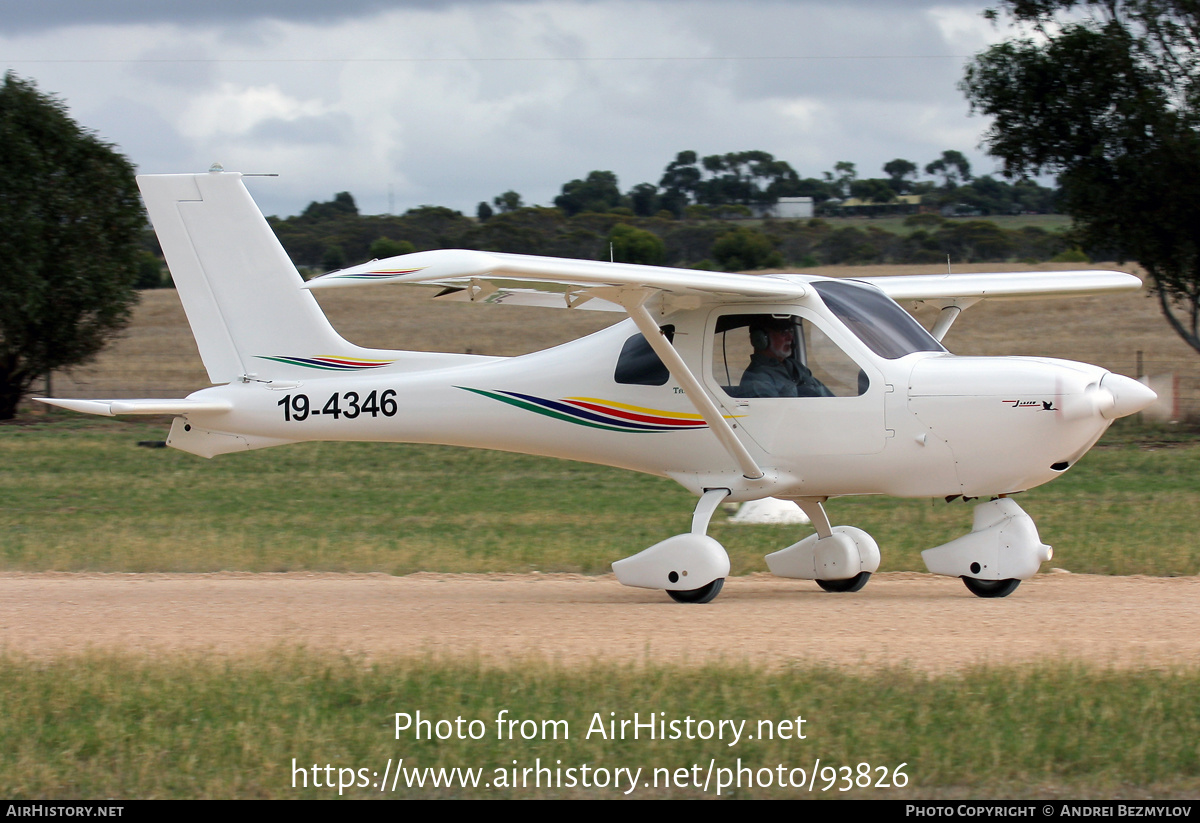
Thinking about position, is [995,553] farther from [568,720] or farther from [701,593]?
[568,720]

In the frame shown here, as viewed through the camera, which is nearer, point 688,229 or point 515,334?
point 515,334

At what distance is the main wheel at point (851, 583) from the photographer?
11.1 metres

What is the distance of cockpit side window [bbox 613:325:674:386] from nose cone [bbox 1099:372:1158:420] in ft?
10.6

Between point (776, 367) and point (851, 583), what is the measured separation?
2183 millimetres

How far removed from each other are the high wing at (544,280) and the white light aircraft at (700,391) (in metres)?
0.03

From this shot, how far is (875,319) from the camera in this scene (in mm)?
10117

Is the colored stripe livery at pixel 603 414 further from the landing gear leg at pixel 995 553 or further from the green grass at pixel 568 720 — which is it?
the green grass at pixel 568 720

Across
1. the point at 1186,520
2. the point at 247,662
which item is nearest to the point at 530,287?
the point at 247,662

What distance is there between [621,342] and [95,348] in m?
25.1

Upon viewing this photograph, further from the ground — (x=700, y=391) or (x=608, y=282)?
(x=608, y=282)

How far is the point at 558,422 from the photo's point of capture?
10750 mm

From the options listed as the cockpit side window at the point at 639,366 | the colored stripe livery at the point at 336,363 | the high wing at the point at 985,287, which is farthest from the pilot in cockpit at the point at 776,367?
the colored stripe livery at the point at 336,363

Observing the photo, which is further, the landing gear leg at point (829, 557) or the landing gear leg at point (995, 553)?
the landing gear leg at point (829, 557)

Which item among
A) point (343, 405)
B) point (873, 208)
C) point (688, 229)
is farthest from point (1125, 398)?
point (873, 208)
